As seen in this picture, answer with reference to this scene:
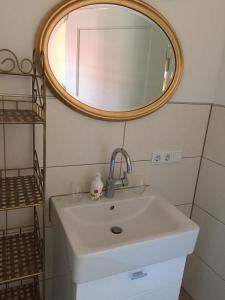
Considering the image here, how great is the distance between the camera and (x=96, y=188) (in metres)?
1.36

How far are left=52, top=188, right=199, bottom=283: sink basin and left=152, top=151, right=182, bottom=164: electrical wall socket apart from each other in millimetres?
189

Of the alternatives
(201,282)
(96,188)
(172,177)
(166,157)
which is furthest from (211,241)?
(96,188)

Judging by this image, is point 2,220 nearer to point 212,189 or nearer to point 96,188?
point 96,188

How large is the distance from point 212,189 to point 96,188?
0.76m

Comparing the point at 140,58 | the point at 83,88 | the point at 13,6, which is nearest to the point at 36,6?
the point at 13,6

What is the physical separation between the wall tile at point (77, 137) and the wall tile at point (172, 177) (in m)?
0.22

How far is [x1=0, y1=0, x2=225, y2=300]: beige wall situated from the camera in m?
1.13

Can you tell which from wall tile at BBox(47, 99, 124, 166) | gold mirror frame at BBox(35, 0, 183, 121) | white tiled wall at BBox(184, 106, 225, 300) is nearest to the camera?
gold mirror frame at BBox(35, 0, 183, 121)

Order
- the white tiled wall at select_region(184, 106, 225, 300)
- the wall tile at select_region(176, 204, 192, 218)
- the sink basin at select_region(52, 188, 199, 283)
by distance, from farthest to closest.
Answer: the wall tile at select_region(176, 204, 192, 218) < the white tiled wall at select_region(184, 106, 225, 300) < the sink basin at select_region(52, 188, 199, 283)

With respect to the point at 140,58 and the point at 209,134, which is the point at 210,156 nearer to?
the point at 209,134

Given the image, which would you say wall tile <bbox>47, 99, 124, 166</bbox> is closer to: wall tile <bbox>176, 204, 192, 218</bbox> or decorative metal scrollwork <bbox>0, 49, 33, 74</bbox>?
decorative metal scrollwork <bbox>0, 49, 33, 74</bbox>

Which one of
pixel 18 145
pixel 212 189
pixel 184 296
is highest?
pixel 18 145

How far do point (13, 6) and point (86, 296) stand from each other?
122 cm

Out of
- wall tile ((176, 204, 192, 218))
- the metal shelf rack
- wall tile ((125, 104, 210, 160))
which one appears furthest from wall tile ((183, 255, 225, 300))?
the metal shelf rack
